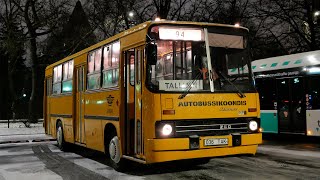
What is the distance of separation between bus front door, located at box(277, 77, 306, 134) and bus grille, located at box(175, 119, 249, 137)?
773 centimetres

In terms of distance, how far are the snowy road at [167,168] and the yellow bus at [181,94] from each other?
23.4 inches

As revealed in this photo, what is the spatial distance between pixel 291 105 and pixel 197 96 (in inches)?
358

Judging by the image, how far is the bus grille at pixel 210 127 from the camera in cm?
864

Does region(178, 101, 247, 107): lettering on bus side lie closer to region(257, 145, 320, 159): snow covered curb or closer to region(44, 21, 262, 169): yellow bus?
region(44, 21, 262, 169): yellow bus

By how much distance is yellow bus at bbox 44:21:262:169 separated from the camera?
8570 millimetres

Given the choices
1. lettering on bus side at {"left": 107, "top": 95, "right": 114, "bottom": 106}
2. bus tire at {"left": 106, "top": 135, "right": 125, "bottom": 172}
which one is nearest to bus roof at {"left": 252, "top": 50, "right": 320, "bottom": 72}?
lettering on bus side at {"left": 107, "top": 95, "right": 114, "bottom": 106}

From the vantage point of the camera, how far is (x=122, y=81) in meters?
9.98

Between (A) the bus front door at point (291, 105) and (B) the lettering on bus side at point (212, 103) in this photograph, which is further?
(A) the bus front door at point (291, 105)

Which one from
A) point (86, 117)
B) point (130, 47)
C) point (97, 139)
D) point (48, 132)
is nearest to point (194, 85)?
point (130, 47)

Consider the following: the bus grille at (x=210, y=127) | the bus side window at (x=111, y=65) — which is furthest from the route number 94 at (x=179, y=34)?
the bus side window at (x=111, y=65)

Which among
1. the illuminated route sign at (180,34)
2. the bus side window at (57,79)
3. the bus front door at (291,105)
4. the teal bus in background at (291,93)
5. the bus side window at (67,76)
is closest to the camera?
the illuminated route sign at (180,34)

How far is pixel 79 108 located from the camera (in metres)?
13.3

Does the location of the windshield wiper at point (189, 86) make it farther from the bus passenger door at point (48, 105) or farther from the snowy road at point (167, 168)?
the bus passenger door at point (48, 105)

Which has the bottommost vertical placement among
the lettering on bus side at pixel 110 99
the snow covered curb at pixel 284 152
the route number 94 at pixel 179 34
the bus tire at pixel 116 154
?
the snow covered curb at pixel 284 152
